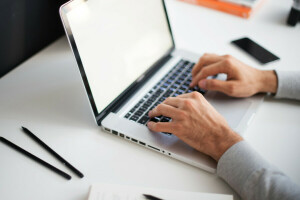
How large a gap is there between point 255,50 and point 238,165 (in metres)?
0.56

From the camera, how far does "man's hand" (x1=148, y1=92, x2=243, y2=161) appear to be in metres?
0.70

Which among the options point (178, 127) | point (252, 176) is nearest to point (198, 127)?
point (178, 127)

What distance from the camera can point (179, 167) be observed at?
708 millimetres

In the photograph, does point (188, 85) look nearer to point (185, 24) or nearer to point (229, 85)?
point (229, 85)

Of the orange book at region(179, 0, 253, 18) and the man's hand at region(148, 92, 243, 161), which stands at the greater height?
the orange book at region(179, 0, 253, 18)

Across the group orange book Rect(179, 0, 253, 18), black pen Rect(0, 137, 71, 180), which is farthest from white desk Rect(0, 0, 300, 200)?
orange book Rect(179, 0, 253, 18)

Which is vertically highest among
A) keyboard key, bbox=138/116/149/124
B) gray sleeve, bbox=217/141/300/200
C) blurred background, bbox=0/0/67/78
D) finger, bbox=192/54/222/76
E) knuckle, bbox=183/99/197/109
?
blurred background, bbox=0/0/67/78

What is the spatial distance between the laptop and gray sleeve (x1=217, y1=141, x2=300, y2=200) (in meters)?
0.04

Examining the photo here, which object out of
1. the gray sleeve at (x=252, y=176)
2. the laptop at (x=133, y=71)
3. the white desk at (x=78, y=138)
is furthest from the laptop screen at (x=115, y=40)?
the gray sleeve at (x=252, y=176)

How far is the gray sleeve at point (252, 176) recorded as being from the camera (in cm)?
62

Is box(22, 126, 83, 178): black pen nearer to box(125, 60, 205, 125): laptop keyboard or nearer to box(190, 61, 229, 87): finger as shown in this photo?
box(125, 60, 205, 125): laptop keyboard

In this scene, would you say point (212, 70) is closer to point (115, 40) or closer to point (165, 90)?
point (165, 90)

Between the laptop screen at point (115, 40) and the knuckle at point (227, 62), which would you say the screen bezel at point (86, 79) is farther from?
the knuckle at point (227, 62)

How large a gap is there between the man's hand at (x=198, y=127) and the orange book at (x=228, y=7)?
68 cm
